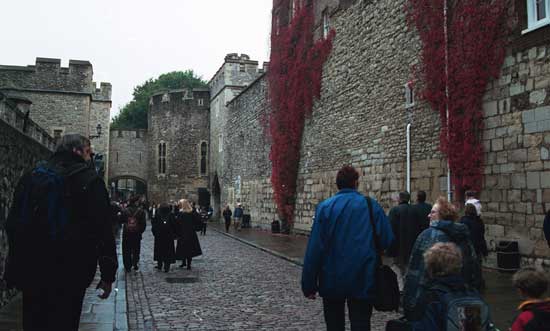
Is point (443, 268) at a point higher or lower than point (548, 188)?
lower

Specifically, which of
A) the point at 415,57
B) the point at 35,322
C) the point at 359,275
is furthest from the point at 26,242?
the point at 415,57

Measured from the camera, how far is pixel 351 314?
3.79 meters

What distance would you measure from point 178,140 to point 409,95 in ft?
96.3

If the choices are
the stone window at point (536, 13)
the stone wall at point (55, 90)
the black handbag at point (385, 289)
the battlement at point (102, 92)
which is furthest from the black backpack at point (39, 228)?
the battlement at point (102, 92)

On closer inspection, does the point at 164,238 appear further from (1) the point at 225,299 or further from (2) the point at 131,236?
(1) the point at 225,299

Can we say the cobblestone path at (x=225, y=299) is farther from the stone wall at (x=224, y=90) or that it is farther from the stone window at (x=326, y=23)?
the stone wall at (x=224, y=90)

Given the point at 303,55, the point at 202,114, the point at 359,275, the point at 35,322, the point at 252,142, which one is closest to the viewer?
the point at 35,322

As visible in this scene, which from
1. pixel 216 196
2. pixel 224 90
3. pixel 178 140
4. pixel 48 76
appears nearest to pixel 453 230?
pixel 48 76

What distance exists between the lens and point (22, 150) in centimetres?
780

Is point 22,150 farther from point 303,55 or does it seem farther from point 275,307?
point 303,55

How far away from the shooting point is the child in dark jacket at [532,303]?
112 inches

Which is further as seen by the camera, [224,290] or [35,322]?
[224,290]

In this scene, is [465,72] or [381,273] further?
[465,72]

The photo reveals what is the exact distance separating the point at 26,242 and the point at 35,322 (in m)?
0.49
